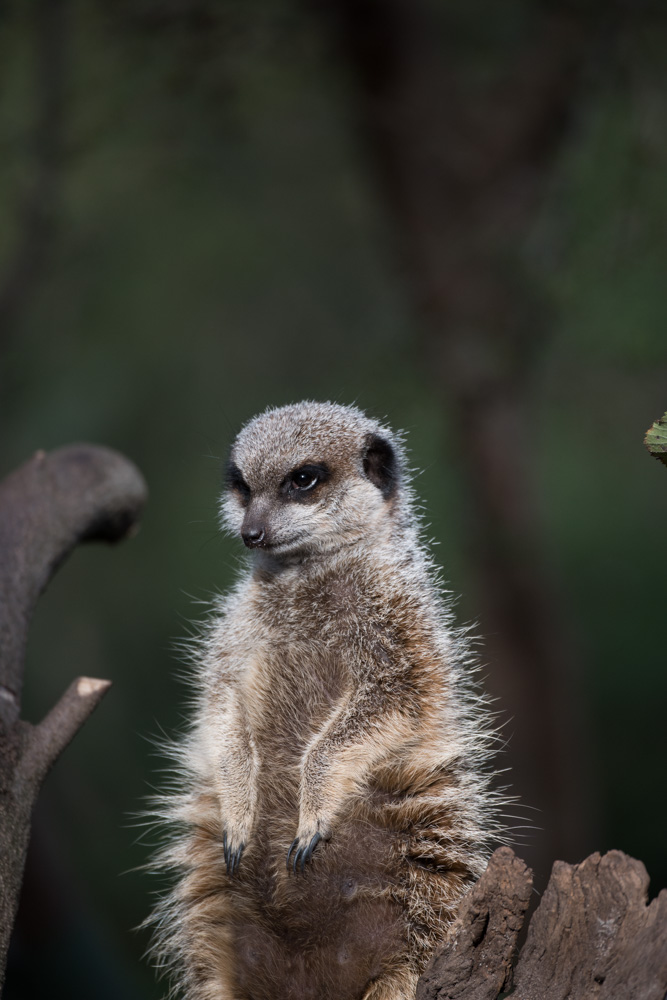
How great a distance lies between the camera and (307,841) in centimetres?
157

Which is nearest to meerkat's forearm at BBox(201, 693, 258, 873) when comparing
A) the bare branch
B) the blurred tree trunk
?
the bare branch

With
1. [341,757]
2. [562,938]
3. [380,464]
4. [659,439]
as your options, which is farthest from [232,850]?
[659,439]

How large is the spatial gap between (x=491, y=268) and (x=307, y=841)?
2.68 m

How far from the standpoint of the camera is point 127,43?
3535 mm

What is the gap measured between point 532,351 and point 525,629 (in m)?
1.20

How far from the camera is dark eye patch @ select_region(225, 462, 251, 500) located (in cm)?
187

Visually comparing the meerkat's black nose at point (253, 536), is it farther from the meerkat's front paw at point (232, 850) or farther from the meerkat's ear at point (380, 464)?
the meerkat's front paw at point (232, 850)

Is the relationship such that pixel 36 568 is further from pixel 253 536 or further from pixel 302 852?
pixel 302 852

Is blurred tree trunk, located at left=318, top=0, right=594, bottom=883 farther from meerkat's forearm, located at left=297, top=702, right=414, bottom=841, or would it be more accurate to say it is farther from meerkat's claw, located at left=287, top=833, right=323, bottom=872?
meerkat's claw, located at left=287, top=833, right=323, bottom=872

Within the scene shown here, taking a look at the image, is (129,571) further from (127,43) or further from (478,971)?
(478,971)

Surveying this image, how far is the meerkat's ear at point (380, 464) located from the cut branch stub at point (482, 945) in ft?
2.72

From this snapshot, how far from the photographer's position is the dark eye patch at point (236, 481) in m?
1.87

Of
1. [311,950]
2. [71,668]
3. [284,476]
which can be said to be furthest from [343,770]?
[71,668]

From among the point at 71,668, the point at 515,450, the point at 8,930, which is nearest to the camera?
the point at 8,930
